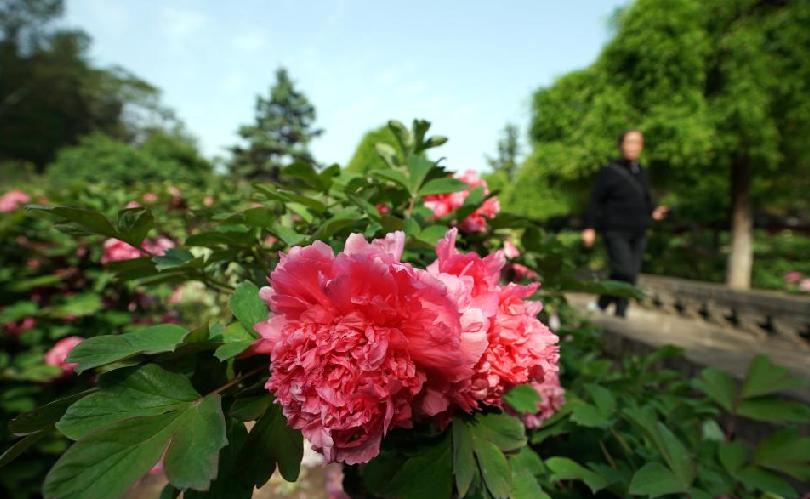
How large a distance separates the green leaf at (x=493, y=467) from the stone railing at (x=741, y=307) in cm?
371

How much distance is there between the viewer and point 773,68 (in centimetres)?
766

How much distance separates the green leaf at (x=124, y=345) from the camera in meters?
0.56

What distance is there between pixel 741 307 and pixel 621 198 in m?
2.39

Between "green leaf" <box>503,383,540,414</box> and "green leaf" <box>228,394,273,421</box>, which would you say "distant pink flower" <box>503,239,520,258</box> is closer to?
"green leaf" <box>503,383,540,414</box>

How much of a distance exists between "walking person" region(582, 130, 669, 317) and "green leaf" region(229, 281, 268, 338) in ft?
15.3

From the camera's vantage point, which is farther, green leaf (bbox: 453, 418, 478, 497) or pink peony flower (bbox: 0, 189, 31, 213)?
pink peony flower (bbox: 0, 189, 31, 213)

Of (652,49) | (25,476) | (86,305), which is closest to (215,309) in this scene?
(86,305)

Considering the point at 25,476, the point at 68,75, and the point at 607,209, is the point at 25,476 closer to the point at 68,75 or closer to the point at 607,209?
the point at 607,209

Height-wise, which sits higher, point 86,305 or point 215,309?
point 86,305

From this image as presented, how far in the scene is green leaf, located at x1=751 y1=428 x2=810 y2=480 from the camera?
997 millimetres


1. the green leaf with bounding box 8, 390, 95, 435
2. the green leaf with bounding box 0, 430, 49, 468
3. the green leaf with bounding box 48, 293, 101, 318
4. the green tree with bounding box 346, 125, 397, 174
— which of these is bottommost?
the green leaf with bounding box 48, 293, 101, 318

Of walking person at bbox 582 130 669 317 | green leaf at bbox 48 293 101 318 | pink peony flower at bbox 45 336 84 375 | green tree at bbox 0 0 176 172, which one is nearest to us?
pink peony flower at bbox 45 336 84 375

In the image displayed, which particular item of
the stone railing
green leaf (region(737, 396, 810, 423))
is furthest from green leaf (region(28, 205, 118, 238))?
the stone railing

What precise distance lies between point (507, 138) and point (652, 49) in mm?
42630
